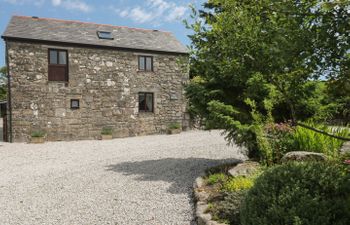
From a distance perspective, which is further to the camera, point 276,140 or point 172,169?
point 172,169

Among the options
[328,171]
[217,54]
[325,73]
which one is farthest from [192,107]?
[325,73]

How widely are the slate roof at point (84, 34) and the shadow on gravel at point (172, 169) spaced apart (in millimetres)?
9671

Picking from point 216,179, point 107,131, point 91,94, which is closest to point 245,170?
point 216,179

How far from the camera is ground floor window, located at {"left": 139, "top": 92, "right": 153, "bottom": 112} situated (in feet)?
56.0

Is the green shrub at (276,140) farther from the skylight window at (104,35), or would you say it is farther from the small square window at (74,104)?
the skylight window at (104,35)

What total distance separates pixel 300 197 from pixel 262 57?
4.88 feet

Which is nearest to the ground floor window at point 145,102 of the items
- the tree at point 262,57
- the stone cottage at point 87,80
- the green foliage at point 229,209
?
the stone cottage at point 87,80

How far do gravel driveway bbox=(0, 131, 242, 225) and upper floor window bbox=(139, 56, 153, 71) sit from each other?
25.2 feet

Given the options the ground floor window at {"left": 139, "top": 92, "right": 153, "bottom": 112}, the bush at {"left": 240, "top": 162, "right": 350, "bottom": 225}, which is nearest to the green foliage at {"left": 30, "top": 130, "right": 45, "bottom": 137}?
the ground floor window at {"left": 139, "top": 92, "right": 153, "bottom": 112}

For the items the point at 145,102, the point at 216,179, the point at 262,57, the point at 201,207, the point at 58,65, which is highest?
the point at 58,65

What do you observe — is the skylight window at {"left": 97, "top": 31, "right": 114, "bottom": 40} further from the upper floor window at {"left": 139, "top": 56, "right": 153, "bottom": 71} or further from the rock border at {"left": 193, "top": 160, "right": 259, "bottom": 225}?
the rock border at {"left": 193, "top": 160, "right": 259, "bottom": 225}

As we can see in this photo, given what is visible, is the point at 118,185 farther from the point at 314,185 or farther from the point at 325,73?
→ the point at 325,73

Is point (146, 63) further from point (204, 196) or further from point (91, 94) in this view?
point (204, 196)

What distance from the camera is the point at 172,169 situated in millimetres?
7375
